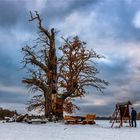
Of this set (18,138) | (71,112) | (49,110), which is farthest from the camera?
(71,112)

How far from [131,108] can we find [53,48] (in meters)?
10.9

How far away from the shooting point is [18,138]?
19.9 m

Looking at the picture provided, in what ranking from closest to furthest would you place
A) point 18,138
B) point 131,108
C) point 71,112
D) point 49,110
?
point 18,138 < point 131,108 < point 49,110 < point 71,112

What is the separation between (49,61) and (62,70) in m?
1.70

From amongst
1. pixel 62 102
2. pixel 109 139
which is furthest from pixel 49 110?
pixel 109 139

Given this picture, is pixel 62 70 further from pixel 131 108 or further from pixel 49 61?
pixel 131 108

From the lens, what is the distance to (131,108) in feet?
128

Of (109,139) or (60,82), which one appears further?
(60,82)

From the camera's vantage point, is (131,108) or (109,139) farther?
(131,108)

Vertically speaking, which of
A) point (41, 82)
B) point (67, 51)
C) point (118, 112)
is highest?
point (67, 51)

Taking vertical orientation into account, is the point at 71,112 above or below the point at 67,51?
below

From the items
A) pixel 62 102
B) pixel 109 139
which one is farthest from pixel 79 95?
pixel 109 139

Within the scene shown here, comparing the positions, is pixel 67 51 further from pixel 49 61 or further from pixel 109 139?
pixel 109 139

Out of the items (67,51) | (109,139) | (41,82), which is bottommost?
(109,139)
